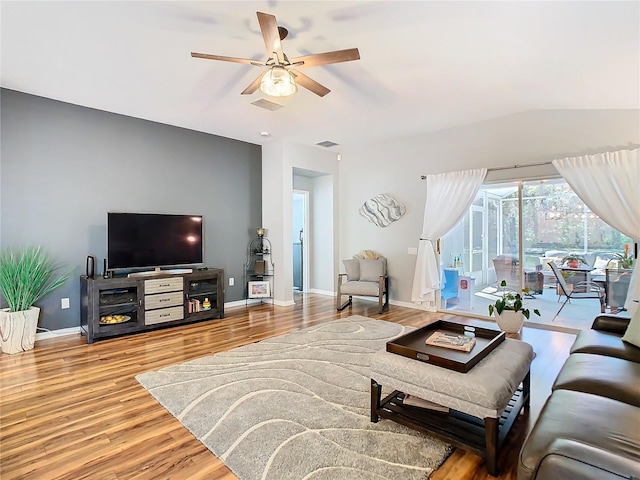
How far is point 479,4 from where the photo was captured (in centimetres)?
231

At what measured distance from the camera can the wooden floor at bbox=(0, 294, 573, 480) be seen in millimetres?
1870

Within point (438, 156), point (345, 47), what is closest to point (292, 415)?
point (345, 47)

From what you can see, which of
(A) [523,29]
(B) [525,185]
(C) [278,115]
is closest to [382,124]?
(C) [278,115]

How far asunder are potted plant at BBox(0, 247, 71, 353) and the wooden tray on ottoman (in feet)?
12.7

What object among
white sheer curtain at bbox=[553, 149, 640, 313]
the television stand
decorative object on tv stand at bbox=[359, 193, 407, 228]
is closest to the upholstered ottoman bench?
white sheer curtain at bbox=[553, 149, 640, 313]

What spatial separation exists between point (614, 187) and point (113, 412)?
5.33 m

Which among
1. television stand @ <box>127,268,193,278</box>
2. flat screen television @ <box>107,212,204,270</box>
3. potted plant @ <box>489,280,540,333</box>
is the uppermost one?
flat screen television @ <box>107,212,204,270</box>

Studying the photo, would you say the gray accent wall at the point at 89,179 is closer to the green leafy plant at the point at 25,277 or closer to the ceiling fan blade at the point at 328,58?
the green leafy plant at the point at 25,277

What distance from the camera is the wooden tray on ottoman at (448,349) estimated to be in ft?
6.59

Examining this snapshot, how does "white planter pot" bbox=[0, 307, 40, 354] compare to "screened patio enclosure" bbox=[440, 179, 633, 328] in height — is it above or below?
below

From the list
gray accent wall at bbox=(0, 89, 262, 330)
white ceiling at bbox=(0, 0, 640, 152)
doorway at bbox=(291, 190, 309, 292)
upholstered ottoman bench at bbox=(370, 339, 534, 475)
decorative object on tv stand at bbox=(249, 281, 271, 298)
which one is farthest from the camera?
doorway at bbox=(291, 190, 309, 292)

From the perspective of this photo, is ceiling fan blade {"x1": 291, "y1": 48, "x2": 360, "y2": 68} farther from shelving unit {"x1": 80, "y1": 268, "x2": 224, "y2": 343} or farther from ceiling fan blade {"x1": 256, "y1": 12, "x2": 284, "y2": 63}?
shelving unit {"x1": 80, "y1": 268, "x2": 224, "y2": 343}

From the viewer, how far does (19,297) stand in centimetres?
367

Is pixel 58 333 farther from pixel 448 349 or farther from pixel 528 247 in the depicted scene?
pixel 528 247
